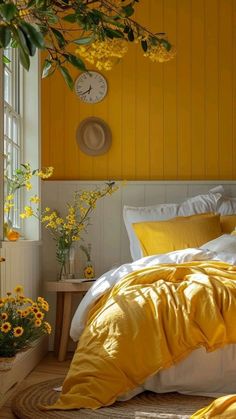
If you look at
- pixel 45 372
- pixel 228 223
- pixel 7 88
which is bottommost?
pixel 45 372

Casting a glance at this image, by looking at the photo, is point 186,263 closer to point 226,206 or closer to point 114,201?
point 226,206

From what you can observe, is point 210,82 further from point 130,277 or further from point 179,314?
point 179,314

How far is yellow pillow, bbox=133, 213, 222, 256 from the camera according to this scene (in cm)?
553

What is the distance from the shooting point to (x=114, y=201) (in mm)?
6238

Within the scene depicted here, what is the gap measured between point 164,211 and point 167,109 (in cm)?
99

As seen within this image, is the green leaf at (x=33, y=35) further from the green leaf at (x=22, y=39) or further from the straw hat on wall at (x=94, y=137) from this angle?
the straw hat on wall at (x=94, y=137)

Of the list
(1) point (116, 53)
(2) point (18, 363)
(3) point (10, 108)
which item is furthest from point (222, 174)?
(1) point (116, 53)

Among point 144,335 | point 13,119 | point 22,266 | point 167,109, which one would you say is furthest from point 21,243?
point 167,109

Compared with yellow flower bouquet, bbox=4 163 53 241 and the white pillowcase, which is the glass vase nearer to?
yellow flower bouquet, bbox=4 163 53 241

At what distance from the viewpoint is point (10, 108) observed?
5371mm

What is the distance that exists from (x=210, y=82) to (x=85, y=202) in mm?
1570

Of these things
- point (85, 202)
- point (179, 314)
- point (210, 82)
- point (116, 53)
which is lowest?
point (179, 314)

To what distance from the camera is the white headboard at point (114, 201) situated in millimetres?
6215

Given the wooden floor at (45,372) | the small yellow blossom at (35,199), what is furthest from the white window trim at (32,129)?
the wooden floor at (45,372)
